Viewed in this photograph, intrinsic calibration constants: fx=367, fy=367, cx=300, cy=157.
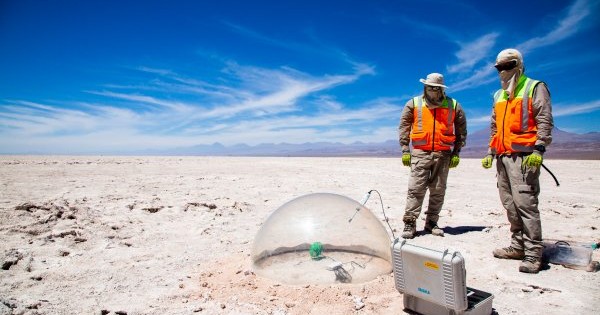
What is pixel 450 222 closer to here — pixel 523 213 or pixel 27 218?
pixel 523 213

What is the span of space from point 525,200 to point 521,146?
22.9 inches

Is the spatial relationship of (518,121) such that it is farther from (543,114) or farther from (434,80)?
(434,80)

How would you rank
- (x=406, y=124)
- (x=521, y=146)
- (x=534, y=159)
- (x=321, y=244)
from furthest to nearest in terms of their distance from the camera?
(x=406, y=124) < (x=521, y=146) < (x=534, y=159) < (x=321, y=244)

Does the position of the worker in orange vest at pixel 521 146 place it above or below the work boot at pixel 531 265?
above

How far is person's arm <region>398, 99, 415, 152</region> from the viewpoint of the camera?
545 centimetres

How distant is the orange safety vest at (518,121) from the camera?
3.93m

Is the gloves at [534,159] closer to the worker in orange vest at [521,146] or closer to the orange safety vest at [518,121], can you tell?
Answer: the worker in orange vest at [521,146]

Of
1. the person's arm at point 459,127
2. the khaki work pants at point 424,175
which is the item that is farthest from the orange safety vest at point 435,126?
the person's arm at point 459,127

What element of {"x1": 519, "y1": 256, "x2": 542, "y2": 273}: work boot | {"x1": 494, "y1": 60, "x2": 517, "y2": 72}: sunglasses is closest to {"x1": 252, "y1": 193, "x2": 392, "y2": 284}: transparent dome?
{"x1": 519, "y1": 256, "x2": 542, "y2": 273}: work boot

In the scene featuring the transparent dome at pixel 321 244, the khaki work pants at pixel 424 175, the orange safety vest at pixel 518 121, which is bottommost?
the transparent dome at pixel 321 244

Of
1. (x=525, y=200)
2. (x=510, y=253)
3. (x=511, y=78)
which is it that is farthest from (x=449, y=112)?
(x=510, y=253)

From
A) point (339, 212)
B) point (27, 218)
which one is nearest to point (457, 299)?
point (339, 212)

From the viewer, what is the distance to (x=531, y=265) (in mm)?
3869

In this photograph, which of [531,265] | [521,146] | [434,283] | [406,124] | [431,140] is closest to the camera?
[434,283]
